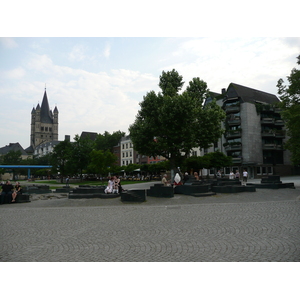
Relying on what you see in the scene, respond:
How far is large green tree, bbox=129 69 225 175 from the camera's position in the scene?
2952 cm

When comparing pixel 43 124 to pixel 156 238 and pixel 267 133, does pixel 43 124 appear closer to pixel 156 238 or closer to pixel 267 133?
pixel 267 133

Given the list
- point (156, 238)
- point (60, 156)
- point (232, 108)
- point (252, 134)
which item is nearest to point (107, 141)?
point (60, 156)

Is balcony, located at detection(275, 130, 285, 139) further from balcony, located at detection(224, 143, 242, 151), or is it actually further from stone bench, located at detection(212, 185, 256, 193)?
stone bench, located at detection(212, 185, 256, 193)

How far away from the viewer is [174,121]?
29.3 m

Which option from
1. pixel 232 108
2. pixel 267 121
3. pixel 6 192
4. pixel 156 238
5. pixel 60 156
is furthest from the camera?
pixel 60 156

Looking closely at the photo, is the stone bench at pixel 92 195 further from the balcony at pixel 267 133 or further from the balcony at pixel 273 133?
the balcony at pixel 273 133

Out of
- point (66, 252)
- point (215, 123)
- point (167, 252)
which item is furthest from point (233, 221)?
point (215, 123)

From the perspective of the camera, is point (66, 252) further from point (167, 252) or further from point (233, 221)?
point (233, 221)

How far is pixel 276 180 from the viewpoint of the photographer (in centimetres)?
2497

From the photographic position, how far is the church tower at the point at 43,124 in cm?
16900

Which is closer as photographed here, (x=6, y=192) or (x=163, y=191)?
(x=163, y=191)

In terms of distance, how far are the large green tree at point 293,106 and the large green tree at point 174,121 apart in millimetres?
6833

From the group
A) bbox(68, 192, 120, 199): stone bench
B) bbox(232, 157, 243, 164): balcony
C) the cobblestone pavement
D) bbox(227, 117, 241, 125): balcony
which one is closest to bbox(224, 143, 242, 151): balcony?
bbox(232, 157, 243, 164): balcony

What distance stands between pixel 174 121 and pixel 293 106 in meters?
11.8
